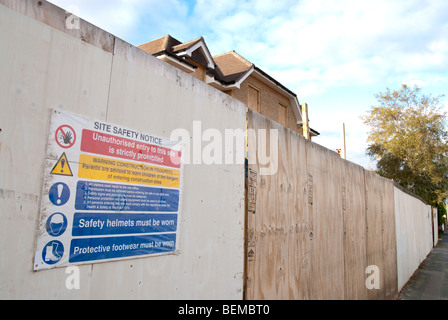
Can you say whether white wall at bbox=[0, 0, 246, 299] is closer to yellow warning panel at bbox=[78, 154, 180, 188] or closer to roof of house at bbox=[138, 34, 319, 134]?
yellow warning panel at bbox=[78, 154, 180, 188]

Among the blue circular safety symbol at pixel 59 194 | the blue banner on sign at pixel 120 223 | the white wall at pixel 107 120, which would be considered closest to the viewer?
the white wall at pixel 107 120

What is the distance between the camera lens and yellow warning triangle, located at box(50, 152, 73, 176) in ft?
5.50

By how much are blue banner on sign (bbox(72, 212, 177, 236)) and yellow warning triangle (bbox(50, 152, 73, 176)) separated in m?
0.23

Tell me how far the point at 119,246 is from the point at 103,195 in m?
0.33

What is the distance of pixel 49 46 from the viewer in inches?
67.6

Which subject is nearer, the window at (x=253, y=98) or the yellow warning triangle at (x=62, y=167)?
the yellow warning triangle at (x=62, y=167)

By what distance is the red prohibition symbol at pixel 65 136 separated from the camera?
5.57ft

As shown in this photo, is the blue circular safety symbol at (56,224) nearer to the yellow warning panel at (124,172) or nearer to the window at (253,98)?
the yellow warning panel at (124,172)

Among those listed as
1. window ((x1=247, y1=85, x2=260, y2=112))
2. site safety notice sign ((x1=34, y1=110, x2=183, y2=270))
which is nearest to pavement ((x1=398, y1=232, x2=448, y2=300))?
site safety notice sign ((x1=34, y1=110, x2=183, y2=270))

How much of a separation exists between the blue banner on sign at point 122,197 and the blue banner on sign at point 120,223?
4 centimetres

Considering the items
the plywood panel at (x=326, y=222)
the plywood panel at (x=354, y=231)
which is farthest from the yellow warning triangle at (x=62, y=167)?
the plywood panel at (x=354, y=231)
